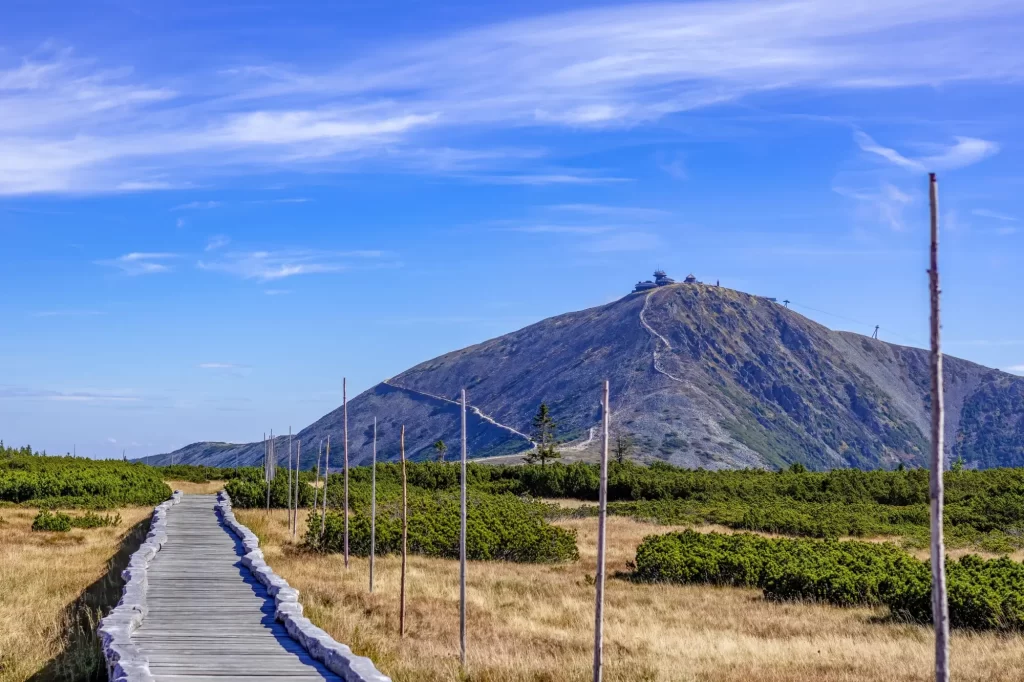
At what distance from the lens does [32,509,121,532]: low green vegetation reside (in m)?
39.4

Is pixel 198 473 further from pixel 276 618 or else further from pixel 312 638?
pixel 312 638

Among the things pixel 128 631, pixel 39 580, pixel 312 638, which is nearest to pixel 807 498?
pixel 39 580

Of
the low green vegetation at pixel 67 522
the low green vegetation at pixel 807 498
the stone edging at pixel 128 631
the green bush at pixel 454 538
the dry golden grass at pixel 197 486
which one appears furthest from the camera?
the dry golden grass at pixel 197 486

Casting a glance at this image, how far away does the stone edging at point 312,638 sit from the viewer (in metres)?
13.3

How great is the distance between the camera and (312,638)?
15.0 meters

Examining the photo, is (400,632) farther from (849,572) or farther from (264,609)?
(849,572)

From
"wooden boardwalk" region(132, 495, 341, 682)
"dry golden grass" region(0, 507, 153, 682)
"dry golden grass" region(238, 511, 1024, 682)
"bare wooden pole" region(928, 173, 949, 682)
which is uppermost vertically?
"bare wooden pole" region(928, 173, 949, 682)

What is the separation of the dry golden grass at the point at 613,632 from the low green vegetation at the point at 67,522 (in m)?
12.6

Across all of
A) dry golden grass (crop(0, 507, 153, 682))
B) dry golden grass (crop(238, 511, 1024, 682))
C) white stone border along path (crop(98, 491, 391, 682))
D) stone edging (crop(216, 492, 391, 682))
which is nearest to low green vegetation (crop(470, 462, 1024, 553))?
dry golden grass (crop(238, 511, 1024, 682))

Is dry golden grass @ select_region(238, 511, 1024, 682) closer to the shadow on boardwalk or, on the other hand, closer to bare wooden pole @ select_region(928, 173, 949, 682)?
the shadow on boardwalk

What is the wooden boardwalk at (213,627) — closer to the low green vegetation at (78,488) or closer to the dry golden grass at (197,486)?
the low green vegetation at (78,488)

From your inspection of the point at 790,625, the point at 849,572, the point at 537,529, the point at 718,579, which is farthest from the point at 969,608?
the point at 537,529

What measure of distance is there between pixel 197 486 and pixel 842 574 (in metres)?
53.8

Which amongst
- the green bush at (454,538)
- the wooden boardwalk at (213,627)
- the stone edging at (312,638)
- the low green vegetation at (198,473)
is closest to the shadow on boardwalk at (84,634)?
the wooden boardwalk at (213,627)
